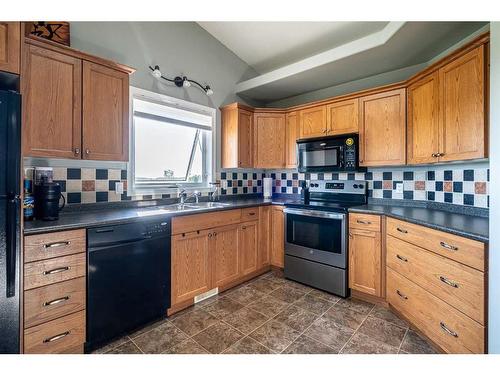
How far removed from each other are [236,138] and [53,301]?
242 cm

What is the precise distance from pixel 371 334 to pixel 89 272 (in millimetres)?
2126

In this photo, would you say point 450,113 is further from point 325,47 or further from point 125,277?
point 125,277

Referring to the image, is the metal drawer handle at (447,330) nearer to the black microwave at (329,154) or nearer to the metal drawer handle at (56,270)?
the black microwave at (329,154)

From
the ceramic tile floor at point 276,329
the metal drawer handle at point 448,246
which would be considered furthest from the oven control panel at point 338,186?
the metal drawer handle at point 448,246

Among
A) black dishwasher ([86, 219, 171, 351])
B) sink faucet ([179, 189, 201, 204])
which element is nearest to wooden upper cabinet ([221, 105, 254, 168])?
sink faucet ([179, 189, 201, 204])

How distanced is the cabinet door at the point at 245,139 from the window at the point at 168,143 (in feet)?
1.25

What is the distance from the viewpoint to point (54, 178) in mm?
1980

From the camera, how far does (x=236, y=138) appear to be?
10.6 feet

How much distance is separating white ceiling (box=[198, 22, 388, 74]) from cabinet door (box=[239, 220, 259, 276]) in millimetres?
2251

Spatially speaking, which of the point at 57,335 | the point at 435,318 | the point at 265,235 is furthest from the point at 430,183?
the point at 57,335

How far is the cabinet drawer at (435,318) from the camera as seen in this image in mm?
1420

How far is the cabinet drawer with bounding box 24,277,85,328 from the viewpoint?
142 cm
